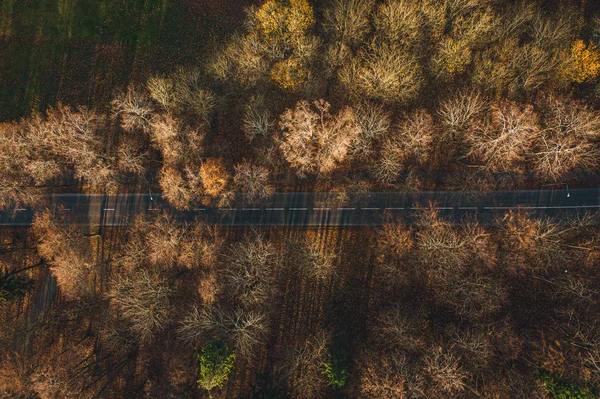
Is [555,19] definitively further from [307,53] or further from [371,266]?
[371,266]

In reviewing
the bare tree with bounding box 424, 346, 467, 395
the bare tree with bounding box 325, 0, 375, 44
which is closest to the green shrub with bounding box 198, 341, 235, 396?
the bare tree with bounding box 424, 346, 467, 395

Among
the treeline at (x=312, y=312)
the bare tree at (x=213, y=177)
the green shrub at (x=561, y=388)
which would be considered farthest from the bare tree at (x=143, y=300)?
the green shrub at (x=561, y=388)

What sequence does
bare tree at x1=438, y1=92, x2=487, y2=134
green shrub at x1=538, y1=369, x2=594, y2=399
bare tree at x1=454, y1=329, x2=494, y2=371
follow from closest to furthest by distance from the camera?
1. green shrub at x1=538, y1=369, x2=594, y2=399
2. bare tree at x1=454, y1=329, x2=494, y2=371
3. bare tree at x1=438, y1=92, x2=487, y2=134

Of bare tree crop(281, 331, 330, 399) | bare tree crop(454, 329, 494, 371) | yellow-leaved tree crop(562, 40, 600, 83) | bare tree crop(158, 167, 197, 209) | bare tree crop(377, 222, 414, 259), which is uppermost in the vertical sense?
yellow-leaved tree crop(562, 40, 600, 83)

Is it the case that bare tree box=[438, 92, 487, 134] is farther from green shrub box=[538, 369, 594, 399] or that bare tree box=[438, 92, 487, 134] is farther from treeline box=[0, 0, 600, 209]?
green shrub box=[538, 369, 594, 399]

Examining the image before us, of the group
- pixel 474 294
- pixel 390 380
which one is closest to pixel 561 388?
pixel 474 294

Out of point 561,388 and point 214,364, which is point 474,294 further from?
point 214,364

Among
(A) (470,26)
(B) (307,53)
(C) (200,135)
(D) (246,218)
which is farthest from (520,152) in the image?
(C) (200,135)
